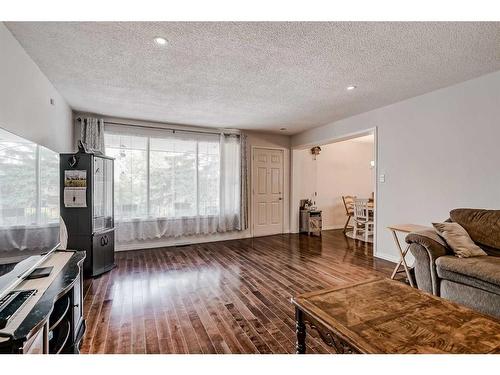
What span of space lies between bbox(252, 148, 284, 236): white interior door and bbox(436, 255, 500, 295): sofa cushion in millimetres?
3785

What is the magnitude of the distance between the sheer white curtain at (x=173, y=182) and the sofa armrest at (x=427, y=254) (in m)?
3.46

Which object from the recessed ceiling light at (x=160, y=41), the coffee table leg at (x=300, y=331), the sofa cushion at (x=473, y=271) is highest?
the recessed ceiling light at (x=160, y=41)

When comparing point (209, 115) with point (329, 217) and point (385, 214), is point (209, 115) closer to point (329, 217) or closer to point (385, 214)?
point (385, 214)

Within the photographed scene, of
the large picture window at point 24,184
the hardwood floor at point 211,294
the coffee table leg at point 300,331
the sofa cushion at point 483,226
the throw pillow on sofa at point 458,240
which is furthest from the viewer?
the sofa cushion at point 483,226

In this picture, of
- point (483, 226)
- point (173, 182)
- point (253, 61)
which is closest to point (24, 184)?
point (253, 61)

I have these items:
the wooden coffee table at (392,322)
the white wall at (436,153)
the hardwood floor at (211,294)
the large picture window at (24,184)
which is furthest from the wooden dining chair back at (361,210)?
the large picture window at (24,184)

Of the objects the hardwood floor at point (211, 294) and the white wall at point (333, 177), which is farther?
the white wall at point (333, 177)

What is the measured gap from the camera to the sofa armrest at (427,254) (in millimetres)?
2295

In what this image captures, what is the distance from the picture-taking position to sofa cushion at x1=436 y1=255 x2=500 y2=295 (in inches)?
74.9

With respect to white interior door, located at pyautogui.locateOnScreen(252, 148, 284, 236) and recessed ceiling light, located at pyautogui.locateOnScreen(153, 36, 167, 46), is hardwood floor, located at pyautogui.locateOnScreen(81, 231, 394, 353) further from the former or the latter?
recessed ceiling light, located at pyautogui.locateOnScreen(153, 36, 167, 46)

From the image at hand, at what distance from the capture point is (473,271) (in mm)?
2004

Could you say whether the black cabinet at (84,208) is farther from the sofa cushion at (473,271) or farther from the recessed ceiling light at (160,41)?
the sofa cushion at (473,271)

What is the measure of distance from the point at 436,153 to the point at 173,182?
167 inches
